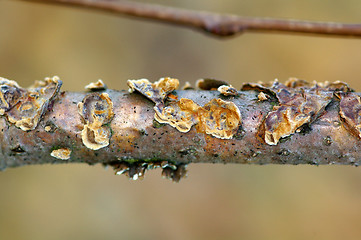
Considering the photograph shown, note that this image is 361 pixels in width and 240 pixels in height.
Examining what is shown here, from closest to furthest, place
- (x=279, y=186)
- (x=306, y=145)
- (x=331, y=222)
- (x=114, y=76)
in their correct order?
(x=306, y=145), (x=331, y=222), (x=279, y=186), (x=114, y=76)

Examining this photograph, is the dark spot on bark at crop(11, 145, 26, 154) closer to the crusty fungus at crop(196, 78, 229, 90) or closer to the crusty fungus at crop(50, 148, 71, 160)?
the crusty fungus at crop(50, 148, 71, 160)

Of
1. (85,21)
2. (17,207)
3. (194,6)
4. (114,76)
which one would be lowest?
(17,207)

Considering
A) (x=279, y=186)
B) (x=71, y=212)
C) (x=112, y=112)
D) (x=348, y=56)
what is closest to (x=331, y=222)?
(x=279, y=186)

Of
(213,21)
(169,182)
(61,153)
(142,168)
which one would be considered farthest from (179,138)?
(169,182)

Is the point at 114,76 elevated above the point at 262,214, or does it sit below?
above

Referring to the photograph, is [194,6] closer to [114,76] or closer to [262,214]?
[114,76]

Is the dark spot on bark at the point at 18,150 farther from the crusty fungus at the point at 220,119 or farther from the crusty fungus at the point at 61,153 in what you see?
the crusty fungus at the point at 220,119

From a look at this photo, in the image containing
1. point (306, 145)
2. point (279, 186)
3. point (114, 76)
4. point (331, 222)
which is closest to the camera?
A: point (306, 145)

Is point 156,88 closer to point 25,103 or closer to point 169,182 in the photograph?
point 25,103
